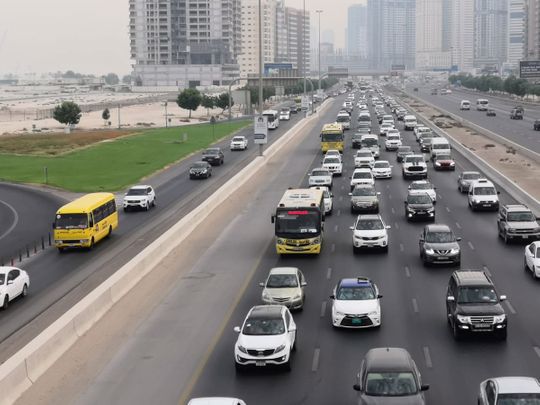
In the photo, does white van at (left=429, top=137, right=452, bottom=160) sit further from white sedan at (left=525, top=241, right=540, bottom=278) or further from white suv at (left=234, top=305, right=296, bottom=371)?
white suv at (left=234, top=305, right=296, bottom=371)

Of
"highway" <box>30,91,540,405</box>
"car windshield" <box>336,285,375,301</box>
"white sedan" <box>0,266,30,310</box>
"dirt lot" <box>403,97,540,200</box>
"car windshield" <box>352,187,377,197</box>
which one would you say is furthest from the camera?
"dirt lot" <box>403,97,540,200</box>

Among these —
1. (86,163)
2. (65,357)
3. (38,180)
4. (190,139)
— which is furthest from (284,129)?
(65,357)

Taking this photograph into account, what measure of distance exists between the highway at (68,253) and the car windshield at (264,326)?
707 centimetres

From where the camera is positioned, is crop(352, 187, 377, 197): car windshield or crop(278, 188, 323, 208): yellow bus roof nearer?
crop(278, 188, 323, 208): yellow bus roof

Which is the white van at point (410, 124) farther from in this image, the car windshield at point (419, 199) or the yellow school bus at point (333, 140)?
the car windshield at point (419, 199)

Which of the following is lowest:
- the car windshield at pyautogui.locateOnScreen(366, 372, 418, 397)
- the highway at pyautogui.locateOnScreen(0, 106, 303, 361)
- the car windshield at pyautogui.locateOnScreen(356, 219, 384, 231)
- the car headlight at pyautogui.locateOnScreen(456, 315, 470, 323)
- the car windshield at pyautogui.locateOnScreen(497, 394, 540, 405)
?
the highway at pyautogui.locateOnScreen(0, 106, 303, 361)

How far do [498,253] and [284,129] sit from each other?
8454 cm

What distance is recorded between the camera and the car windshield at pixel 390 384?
59.1ft

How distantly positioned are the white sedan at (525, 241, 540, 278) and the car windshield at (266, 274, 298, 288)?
30.0 ft

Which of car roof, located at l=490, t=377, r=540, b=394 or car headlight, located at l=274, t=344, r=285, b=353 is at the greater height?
car roof, located at l=490, t=377, r=540, b=394

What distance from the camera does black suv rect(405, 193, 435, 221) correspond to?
44.7m

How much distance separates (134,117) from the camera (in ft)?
616

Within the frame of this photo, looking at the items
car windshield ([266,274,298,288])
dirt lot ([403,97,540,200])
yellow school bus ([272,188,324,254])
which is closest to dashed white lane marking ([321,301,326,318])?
car windshield ([266,274,298,288])

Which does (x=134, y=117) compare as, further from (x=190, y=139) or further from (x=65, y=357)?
(x=65, y=357)
